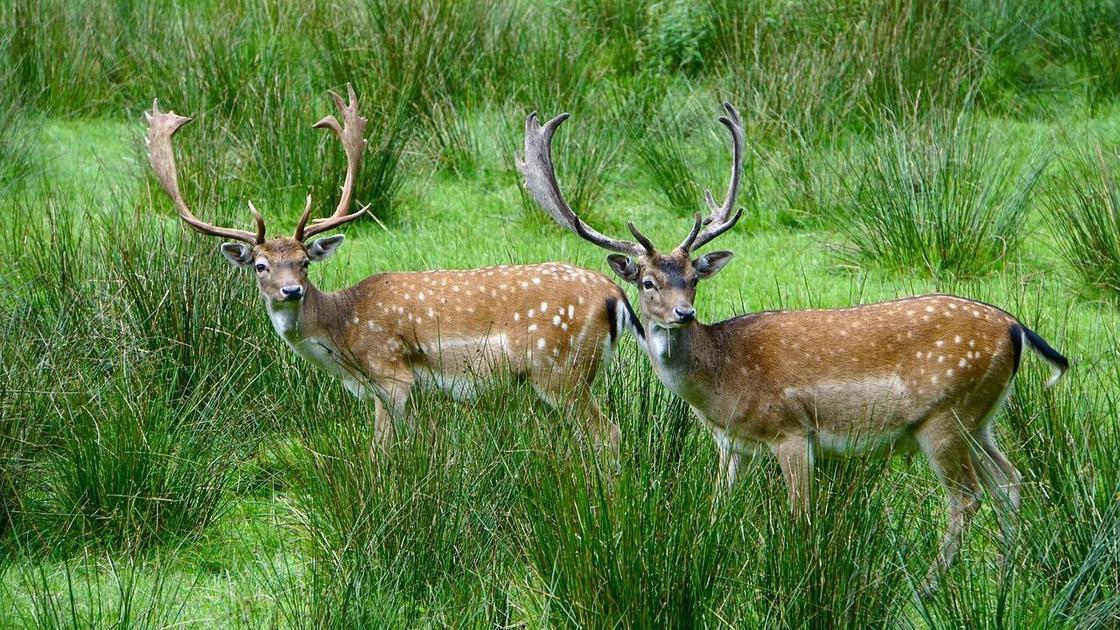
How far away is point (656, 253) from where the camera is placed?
5277 millimetres

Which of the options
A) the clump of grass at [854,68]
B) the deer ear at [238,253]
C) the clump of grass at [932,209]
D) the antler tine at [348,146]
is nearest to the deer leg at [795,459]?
the antler tine at [348,146]

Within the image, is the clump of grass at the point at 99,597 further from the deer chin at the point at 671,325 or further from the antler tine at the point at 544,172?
the antler tine at the point at 544,172

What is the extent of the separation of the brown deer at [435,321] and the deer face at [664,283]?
17.4 inches

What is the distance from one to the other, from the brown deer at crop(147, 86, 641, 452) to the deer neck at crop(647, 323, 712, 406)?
1.45ft

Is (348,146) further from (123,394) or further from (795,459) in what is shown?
(795,459)

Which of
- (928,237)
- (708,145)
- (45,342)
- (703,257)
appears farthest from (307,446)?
(708,145)

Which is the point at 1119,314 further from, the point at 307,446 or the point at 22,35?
the point at 22,35

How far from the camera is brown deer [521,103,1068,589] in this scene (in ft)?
16.7

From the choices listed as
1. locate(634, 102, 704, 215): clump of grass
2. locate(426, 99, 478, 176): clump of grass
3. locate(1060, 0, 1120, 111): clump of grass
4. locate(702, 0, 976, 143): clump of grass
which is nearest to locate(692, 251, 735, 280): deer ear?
locate(634, 102, 704, 215): clump of grass

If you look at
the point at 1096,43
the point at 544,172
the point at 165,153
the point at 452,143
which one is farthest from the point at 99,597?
the point at 1096,43

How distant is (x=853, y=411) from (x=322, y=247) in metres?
2.25

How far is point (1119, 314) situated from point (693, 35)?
4.51 metres

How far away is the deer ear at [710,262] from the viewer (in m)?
5.44

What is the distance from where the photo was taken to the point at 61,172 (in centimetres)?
906
